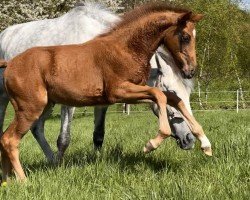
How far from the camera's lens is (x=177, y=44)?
5.09 metres

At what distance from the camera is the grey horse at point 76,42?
633 centimetres

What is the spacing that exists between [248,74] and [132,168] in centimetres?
2989

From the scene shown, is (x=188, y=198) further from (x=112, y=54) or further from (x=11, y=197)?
(x=112, y=54)

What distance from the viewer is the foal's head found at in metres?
5.00

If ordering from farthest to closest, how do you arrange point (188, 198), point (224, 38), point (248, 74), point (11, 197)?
point (248, 74)
point (224, 38)
point (11, 197)
point (188, 198)

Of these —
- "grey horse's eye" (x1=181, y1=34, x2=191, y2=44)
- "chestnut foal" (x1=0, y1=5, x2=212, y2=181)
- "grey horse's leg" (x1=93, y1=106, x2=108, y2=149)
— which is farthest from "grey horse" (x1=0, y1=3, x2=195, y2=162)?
"grey horse's eye" (x1=181, y1=34, x2=191, y2=44)

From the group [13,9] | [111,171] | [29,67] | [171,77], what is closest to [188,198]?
[111,171]

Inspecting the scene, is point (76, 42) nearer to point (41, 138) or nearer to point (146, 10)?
point (41, 138)

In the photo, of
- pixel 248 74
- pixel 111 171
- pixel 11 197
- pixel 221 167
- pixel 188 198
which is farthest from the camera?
pixel 248 74

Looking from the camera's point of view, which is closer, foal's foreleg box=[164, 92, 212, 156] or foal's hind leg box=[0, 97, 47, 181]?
foal's foreleg box=[164, 92, 212, 156]

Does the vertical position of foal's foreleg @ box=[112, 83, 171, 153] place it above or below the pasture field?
above

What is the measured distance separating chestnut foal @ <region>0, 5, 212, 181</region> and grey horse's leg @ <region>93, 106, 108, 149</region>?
2436 mm

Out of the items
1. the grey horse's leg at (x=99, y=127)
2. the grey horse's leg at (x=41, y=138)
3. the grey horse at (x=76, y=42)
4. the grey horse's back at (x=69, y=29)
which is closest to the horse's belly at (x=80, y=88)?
the grey horse at (x=76, y=42)

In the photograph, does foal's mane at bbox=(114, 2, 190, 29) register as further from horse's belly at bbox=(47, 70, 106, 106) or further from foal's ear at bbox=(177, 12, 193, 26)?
horse's belly at bbox=(47, 70, 106, 106)
